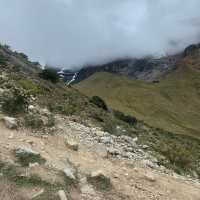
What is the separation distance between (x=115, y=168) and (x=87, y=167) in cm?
117

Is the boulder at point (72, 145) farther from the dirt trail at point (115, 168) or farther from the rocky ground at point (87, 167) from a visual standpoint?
the dirt trail at point (115, 168)

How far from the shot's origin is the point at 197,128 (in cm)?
16300

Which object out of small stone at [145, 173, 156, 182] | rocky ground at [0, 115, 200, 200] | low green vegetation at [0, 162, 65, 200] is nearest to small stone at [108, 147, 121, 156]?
rocky ground at [0, 115, 200, 200]

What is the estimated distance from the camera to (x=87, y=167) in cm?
1462

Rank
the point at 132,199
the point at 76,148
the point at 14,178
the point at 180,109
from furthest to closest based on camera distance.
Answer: the point at 180,109 < the point at 76,148 < the point at 132,199 < the point at 14,178

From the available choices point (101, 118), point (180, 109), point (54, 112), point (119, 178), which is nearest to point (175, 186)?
point (119, 178)

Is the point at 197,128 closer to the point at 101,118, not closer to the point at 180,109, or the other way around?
the point at 180,109

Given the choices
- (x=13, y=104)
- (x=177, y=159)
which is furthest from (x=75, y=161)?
(x=177, y=159)

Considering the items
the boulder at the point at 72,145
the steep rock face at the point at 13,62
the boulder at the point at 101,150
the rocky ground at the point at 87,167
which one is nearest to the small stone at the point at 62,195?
the rocky ground at the point at 87,167

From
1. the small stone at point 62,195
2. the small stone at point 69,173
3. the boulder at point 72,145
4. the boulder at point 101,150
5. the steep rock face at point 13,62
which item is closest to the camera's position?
the small stone at point 62,195

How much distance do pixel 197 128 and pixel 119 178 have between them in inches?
6026

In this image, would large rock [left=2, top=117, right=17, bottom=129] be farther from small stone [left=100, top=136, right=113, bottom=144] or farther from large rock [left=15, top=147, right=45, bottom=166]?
small stone [left=100, top=136, right=113, bottom=144]

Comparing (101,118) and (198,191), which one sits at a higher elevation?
(101,118)

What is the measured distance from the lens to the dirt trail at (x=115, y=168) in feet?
45.0
